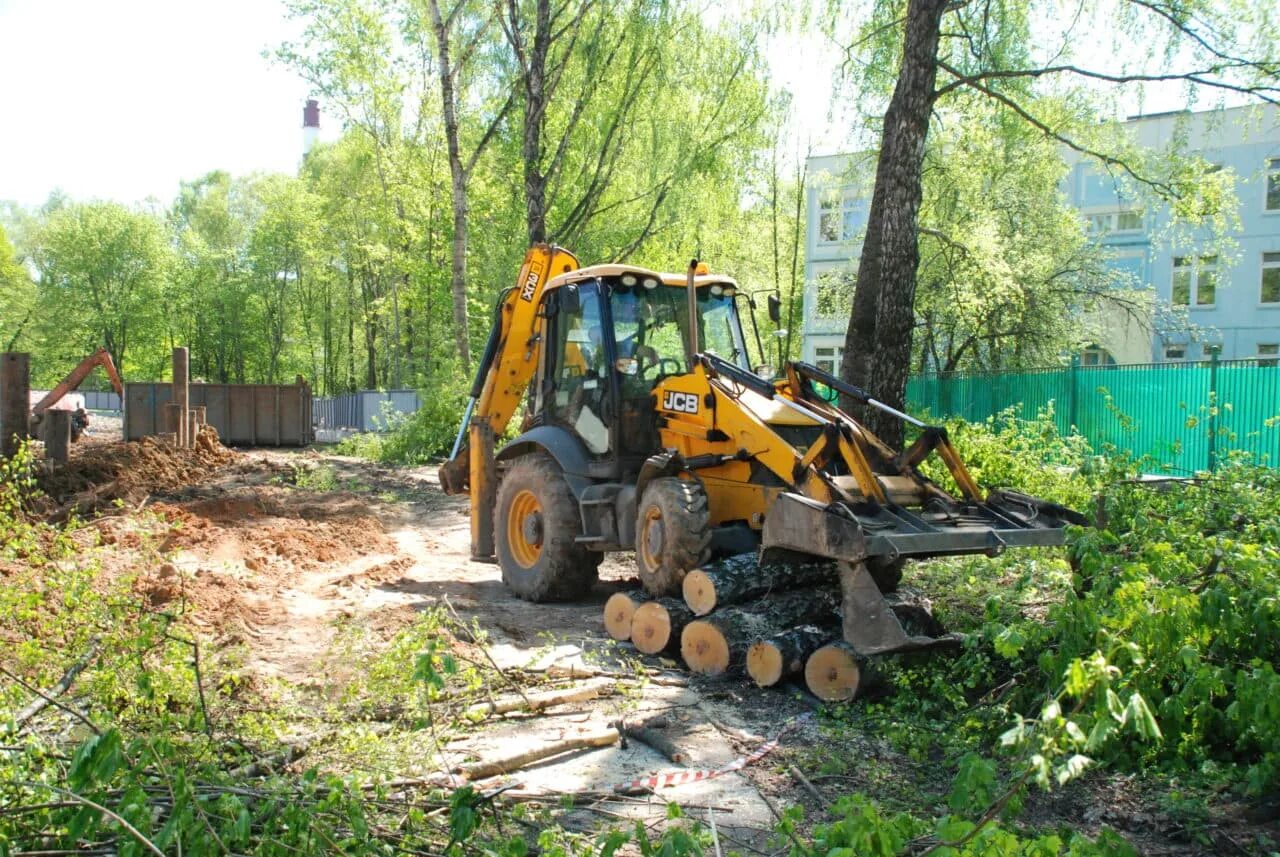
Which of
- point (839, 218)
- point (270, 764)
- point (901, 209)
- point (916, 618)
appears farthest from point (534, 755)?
point (839, 218)

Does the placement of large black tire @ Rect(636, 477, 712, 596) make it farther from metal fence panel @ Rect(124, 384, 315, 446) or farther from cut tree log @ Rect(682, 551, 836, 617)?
metal fence panel @ Rect(124, 384, 315, 446)

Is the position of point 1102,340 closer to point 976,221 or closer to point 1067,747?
point 976,221

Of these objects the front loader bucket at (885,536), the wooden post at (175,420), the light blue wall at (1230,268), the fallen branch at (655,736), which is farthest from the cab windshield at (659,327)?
the light blue wall at (1230,268)

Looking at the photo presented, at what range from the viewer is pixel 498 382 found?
10352 millimetres

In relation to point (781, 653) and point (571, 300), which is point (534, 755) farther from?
point (571, 300)

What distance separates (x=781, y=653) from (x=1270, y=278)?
3030cm

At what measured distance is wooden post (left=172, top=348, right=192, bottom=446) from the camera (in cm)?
1923

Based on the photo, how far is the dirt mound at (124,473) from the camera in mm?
13852

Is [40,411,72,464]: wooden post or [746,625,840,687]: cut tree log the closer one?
[746,625,840,687]: cut tree log

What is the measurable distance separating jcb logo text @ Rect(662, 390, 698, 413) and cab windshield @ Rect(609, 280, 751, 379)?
0.42 meters

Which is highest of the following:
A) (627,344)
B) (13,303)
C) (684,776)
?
(13,303)

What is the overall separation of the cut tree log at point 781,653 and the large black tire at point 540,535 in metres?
2.59

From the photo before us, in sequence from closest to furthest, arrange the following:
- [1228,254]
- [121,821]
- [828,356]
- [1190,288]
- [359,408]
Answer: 1. [121,821]
2. [1228,254]
3. [1190,288]
4. [359,408]
5. [828,356]

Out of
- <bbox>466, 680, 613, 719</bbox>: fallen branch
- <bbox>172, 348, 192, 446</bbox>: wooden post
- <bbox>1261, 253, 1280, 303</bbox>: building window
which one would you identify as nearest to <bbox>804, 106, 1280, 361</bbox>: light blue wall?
<bbox>1261, 253, 1280, 303</bbox>: building window
